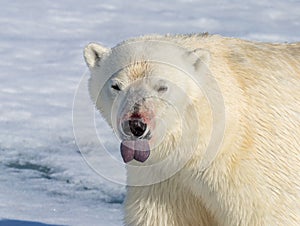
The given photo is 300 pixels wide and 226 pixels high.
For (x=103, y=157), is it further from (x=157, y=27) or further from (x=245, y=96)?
(x=157, y=27)

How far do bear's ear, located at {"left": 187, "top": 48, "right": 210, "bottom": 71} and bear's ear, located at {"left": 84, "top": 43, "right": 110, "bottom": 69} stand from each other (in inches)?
15.3

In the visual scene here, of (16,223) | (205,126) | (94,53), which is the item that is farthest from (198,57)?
(16,223)

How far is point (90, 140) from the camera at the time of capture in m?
6.32

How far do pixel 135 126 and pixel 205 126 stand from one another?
1.42ft

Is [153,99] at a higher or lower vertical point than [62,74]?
higher

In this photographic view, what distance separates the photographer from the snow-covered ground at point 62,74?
213 inches

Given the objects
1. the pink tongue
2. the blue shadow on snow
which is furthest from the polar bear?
the blue shadow on snow

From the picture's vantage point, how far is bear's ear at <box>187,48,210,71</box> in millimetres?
3943

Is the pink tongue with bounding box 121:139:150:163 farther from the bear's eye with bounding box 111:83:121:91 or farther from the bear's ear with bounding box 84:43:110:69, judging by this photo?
the bear's ear with bounding box 84:43:110:69

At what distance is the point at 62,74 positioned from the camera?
8312 mm

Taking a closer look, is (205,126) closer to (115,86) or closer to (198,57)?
(198,57)

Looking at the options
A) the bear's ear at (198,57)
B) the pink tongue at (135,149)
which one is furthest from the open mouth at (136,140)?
the bear's ear at (198,57)

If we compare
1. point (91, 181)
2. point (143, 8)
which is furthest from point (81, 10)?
Result: point (91, 181)

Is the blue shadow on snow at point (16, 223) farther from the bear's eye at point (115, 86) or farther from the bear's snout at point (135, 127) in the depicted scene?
the bear's snout at point (135, 127)
